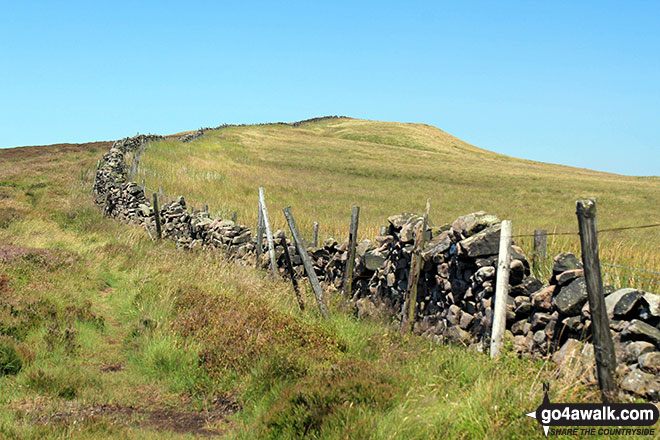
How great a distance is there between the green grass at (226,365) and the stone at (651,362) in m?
0.52

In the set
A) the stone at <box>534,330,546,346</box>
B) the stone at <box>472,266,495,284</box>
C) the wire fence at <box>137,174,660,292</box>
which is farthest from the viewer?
the stone at <box>472,266,495,284</box>

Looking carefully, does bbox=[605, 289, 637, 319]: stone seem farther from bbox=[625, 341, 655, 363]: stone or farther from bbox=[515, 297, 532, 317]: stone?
bbox=[515, 297, 532, 317]: stone

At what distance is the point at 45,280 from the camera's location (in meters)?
10.5

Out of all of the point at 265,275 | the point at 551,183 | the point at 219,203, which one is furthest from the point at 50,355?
the point at 551,183

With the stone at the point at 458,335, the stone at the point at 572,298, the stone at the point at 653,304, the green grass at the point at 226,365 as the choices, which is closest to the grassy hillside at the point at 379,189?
the stone at the point at 572,298

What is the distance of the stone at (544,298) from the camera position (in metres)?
6.51

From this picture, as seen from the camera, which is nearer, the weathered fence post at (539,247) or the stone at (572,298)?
the stone at (572,298)

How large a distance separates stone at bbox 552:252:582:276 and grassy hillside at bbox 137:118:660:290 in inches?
29.6

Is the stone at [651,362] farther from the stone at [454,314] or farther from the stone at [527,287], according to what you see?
the stone at [454,314]

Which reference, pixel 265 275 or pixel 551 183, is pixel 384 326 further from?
pixel 551 183

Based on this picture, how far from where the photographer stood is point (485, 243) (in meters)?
7.66

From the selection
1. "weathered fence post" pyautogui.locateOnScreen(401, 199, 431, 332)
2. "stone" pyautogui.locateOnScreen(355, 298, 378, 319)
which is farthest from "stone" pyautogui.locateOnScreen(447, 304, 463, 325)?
"stone" pyautogui.locateOnScreen(355, 298, 378, 319)

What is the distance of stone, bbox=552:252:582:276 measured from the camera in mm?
6520

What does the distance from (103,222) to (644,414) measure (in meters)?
19.0
